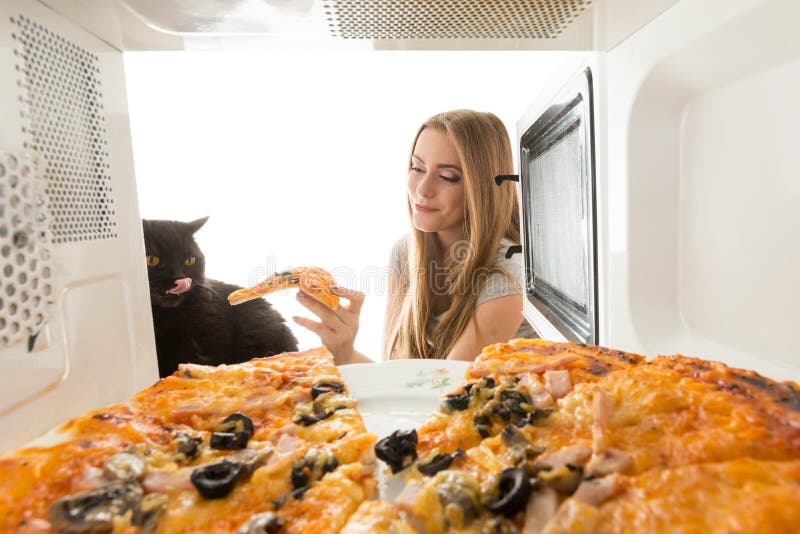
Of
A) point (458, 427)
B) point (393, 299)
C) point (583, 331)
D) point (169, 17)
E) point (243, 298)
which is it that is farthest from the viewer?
point (393, 299)

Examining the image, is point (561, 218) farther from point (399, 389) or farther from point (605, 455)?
point (605, 455)

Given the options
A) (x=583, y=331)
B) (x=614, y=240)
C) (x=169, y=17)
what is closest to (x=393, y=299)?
(x=583, y=331)

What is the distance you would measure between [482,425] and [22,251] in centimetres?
82

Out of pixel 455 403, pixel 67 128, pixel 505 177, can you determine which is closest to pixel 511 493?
pixel 455 403

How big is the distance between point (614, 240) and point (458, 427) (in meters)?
0.53

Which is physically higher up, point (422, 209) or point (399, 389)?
point (422, 209)

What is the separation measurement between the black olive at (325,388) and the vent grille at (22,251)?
1.65 feet

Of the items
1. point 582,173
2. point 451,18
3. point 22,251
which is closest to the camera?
point 22,251

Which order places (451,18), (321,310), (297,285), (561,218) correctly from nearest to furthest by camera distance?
1. (451,18)
2. (561,218)
3. (297,285)
4. (321,310)

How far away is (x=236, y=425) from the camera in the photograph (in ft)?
3.02

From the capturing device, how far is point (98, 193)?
3.60 feet

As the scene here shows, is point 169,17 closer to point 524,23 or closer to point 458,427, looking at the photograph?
point 524,23

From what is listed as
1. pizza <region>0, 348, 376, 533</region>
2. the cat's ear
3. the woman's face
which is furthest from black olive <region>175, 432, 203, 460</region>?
the woman's face

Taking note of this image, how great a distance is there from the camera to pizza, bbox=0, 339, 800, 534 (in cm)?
60
